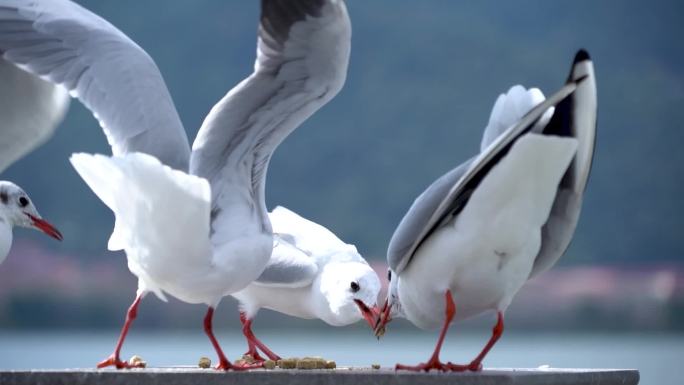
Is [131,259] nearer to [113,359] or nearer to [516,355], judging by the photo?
[113,359]

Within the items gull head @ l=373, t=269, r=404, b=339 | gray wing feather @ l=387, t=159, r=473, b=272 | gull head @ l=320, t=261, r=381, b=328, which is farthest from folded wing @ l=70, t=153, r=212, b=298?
gull head @ l=320, t=261, r=381, b=328

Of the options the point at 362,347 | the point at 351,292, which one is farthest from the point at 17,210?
the point at 362,347

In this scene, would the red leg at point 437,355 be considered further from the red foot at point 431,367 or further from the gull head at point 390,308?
the gull head at point 390,308

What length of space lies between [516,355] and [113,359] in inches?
1047

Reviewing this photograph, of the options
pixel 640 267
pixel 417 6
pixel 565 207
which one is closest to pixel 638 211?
pixel 640 267

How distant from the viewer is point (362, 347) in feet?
121

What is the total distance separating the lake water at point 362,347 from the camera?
2905 cm

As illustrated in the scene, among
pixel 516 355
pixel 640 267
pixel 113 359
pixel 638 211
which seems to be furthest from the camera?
pixel 638 211

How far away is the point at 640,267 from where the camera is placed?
135 ft

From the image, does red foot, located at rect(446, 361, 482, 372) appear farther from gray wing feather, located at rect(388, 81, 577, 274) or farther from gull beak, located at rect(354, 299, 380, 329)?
gull beak, located at rect(354, 299, 380, 329)

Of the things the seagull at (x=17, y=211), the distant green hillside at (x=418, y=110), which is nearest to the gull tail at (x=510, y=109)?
the seagull at (x=17, y=211)

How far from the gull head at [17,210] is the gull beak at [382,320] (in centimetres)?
150

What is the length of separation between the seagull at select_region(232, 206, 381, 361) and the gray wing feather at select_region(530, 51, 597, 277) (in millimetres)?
1175

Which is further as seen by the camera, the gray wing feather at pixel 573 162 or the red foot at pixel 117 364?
the red foot at pixel 117 364
